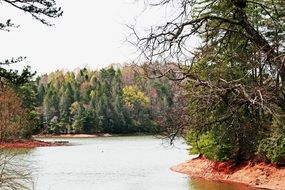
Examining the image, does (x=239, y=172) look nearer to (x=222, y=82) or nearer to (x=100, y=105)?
(x=222, y=82)

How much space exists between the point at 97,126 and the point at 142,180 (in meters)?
83.0

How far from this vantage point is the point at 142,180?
3180 centimetres

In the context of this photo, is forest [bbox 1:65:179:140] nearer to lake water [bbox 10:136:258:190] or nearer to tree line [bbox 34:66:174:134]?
tree line [bbox 34:66:174:134]

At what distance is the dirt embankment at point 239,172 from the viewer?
92.3 feet

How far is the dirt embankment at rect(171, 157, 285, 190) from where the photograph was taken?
28.1 meters

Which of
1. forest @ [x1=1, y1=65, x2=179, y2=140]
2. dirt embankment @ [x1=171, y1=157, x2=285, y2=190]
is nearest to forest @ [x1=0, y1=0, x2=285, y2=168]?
dirt embankment @ [x1=171, y1=157, x2=285, y2=190]

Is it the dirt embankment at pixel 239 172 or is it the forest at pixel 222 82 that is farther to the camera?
the dirt embankment at pixel 239 172

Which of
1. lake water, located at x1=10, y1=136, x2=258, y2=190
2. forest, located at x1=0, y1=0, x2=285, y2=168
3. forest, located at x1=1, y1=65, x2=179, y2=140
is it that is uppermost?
forest, located at x1=1, y1=65, x2=179, y2=140

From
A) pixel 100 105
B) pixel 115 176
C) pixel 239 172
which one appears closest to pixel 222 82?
pixel 239 172

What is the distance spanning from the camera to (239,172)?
3203 centimetres

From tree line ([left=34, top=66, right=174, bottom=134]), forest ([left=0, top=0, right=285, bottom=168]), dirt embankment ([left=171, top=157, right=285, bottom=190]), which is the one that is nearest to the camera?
forest ([left=0, top=0, right=285, bottom=168])

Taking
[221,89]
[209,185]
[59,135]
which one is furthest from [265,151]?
[59,135]

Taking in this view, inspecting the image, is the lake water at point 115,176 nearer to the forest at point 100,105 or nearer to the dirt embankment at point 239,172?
the dirt embankment at point 239,172

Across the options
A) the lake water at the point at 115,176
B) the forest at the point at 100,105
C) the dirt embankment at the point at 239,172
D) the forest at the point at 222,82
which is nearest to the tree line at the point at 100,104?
the forest at the point at 100,105
